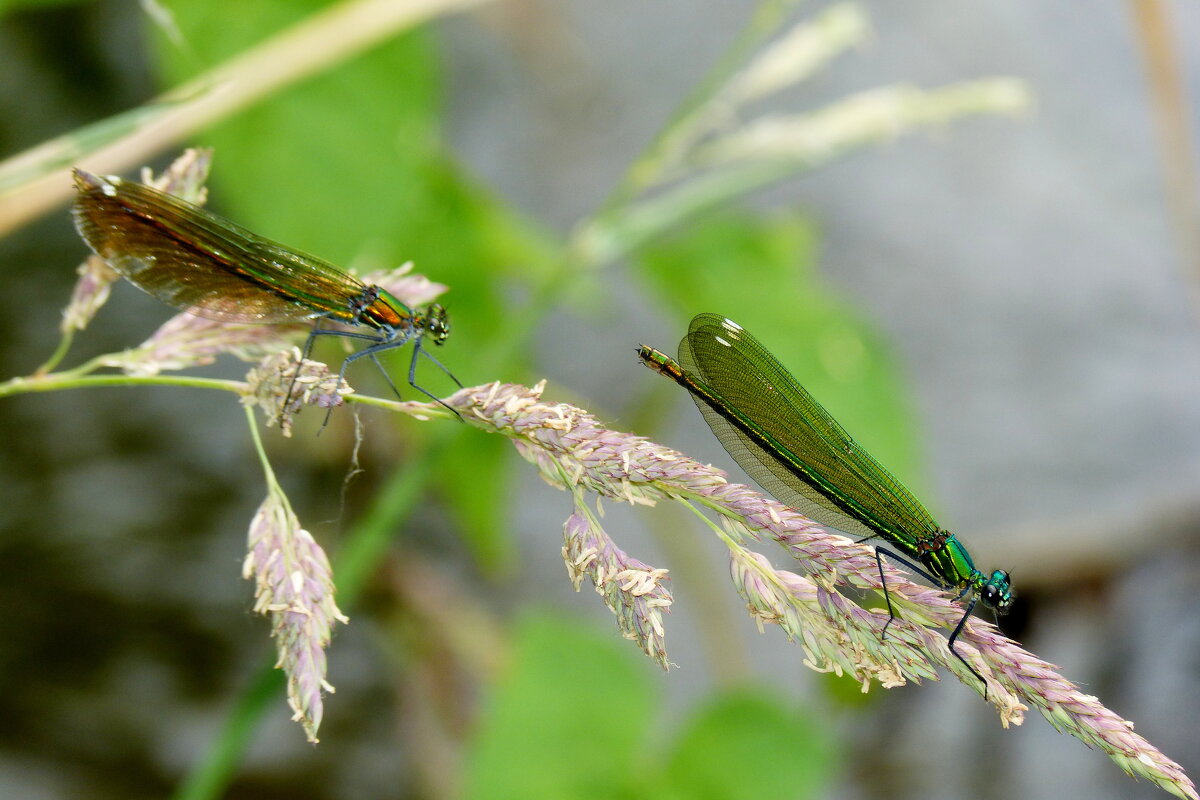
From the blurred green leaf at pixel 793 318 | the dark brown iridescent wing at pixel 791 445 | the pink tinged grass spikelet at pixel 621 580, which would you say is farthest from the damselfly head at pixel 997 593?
the blurred green leaf at pixel 793 318

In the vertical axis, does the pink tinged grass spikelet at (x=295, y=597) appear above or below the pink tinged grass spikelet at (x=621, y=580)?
above

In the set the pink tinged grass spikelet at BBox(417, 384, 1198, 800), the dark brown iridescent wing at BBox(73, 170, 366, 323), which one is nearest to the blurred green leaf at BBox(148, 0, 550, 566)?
the dark brown iridescent wing at BBox(73, 170, 366, 323)

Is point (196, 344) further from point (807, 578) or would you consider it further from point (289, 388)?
point (807, 578)

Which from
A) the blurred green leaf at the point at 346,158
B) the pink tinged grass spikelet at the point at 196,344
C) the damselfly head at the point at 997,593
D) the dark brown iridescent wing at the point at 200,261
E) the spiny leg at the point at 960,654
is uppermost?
the blurred green leaf at the point at 346,158

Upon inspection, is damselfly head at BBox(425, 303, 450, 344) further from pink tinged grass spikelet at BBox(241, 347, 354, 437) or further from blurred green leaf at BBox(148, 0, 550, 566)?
blurred green leaf at BBox(148, 0, 550, 566)

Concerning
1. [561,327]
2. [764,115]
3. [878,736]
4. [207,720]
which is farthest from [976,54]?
[207,720]

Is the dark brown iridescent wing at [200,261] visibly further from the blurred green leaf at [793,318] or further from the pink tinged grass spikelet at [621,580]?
the blurred green leaf at [793,318]
